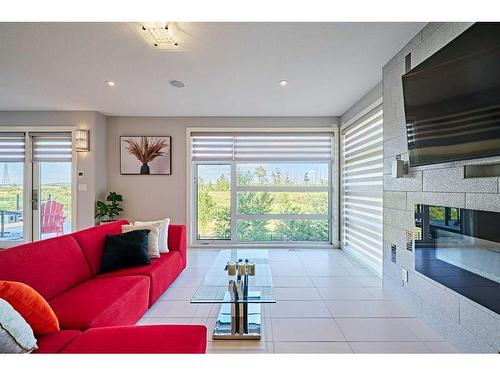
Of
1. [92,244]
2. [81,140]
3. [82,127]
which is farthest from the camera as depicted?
[82,127]

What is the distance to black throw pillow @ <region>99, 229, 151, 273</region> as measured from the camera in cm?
264

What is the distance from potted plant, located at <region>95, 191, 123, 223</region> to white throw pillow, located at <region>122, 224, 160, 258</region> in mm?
1917

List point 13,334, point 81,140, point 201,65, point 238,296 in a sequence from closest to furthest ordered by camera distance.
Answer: point 13,334
point 238,296
point 201,65
point 81,140

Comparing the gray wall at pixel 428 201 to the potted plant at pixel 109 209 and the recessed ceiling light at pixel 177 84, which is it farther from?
the potted plant at pixel 109 209

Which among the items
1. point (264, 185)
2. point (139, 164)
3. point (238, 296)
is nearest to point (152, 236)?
point (238, 296)

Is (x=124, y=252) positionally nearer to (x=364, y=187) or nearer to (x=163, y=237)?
(x=163, y=237)

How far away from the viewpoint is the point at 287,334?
83.0 inches

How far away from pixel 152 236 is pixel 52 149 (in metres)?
3.29

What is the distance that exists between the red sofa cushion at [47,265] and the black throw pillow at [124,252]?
0.65ft

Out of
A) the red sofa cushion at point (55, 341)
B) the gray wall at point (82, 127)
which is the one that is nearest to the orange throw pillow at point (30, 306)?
the red sofa cushion at point (55, 341)

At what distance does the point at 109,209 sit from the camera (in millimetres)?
4777

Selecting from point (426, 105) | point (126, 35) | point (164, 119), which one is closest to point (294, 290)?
point (426, 105)

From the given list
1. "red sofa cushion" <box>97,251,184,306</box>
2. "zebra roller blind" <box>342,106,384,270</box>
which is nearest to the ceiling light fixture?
"red sofa cushion" <box>97,251,184,306</box>
